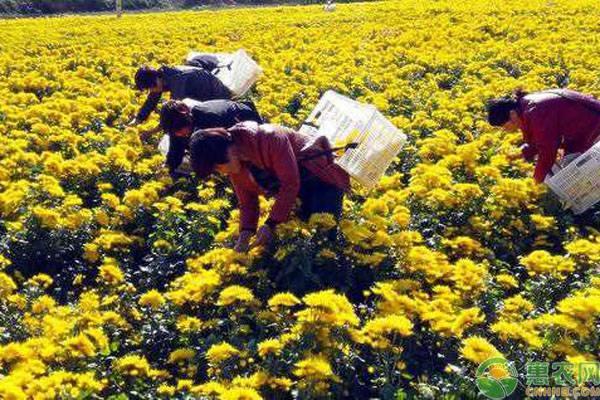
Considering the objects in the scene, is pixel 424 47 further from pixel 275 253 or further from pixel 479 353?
pixel 479 353

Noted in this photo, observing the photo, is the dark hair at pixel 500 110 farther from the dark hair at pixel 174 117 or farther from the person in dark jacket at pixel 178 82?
the person in dark jacket at pixel 178 82

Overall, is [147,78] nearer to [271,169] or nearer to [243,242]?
[271,169]

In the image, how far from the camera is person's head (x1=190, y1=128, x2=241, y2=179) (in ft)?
13.5

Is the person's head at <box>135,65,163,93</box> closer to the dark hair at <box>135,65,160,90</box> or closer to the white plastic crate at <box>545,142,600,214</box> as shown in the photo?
the dark hair at <box>135,65,160,90</box>

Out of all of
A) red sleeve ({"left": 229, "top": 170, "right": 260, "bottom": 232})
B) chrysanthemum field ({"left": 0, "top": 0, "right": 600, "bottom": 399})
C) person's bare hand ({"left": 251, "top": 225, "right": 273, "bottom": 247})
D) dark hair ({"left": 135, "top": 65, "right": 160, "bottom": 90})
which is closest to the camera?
chrysanthemum field ({"left": 0, "top": 0, "right": 600, "bottom": 399})

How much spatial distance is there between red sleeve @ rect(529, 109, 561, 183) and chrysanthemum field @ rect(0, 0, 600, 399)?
0.23 meters

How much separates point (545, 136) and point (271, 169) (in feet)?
7.33

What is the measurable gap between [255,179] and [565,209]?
8.29ft

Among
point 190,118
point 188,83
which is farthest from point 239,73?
point 190,118

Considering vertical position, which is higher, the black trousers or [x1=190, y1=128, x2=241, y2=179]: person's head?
[x1=190, y1=128, x2=241, y2=179]: person's head

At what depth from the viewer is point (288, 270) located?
14.6ft

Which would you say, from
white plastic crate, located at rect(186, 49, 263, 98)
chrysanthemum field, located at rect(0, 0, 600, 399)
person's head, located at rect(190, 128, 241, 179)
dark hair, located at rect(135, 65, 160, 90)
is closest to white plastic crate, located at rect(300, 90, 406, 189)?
chrysanthemum field, located at rect(0, 0, 600, 399)

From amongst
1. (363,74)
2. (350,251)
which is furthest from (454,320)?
(363,74)

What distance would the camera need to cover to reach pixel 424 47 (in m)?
13.6
